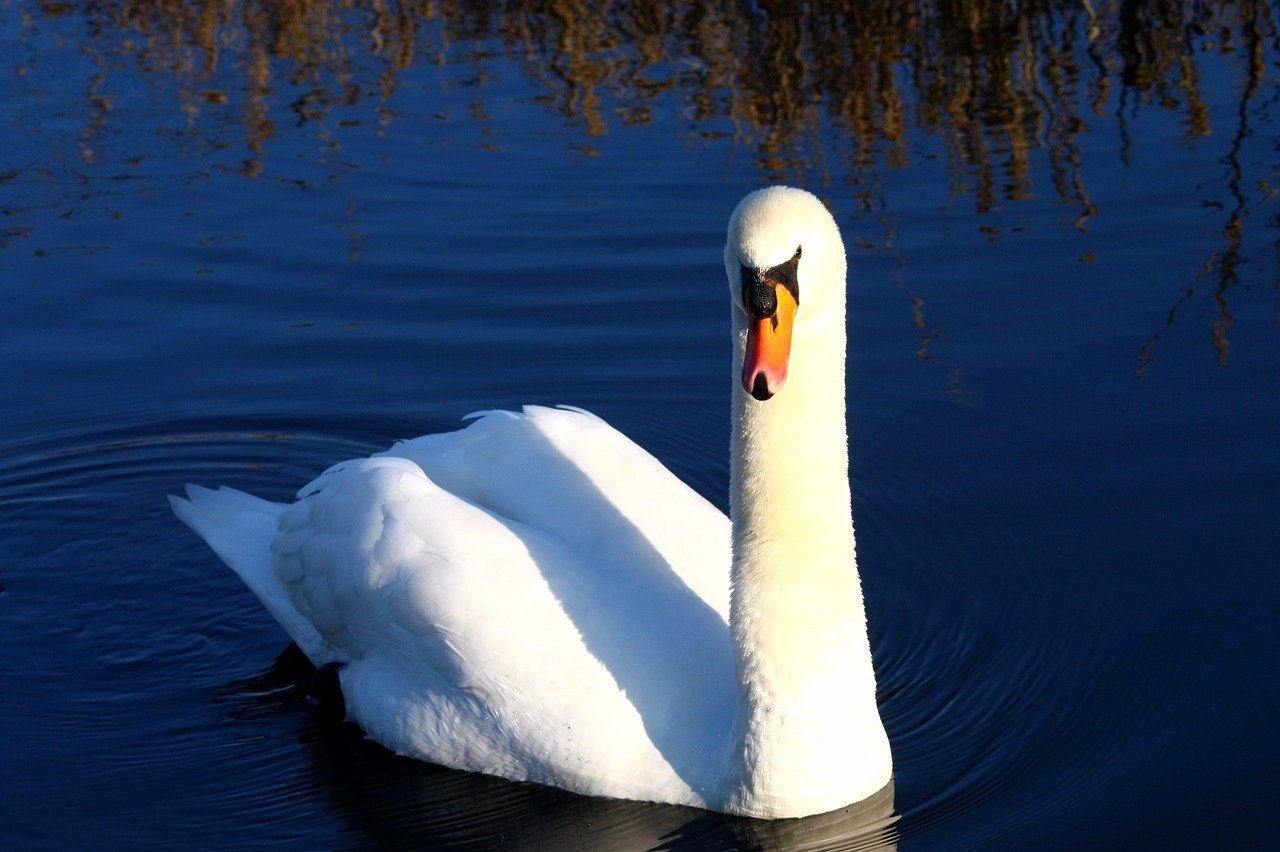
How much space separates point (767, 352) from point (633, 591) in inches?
53.3

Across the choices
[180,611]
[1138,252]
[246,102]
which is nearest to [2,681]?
[180,611]

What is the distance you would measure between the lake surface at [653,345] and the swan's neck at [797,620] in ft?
0.60

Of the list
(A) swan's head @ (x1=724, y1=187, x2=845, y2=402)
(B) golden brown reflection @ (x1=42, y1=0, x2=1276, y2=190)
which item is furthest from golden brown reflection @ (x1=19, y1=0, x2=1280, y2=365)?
(A) swan's head @ (x1=724, y1=187, x2=845, y2=402)

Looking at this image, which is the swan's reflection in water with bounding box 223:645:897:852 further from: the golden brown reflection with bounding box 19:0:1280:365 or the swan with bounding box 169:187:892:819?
the golden brown reflection with bounding box 19:0:1280:365

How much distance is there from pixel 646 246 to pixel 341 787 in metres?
4.81

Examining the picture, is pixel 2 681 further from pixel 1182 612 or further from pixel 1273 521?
pixel 1273 521

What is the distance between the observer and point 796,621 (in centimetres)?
537

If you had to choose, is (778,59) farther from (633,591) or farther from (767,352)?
(767,352)

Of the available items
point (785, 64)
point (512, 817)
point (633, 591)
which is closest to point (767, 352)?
A: point (633, 591)

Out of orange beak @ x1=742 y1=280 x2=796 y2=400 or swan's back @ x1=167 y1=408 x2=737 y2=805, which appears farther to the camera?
Result: swan's back @ x1=167 y1=408 x2=737 y2=805

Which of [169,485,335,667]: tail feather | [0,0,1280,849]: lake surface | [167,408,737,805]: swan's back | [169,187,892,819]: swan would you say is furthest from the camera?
[169,485,335,667]: tail feather

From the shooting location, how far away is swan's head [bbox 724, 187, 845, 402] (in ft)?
15.6

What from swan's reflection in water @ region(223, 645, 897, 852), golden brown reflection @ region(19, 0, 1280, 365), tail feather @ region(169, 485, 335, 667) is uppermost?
golden brown reflection @ region(19, 0, 1280, 365)

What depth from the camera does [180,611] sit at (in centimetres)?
711
